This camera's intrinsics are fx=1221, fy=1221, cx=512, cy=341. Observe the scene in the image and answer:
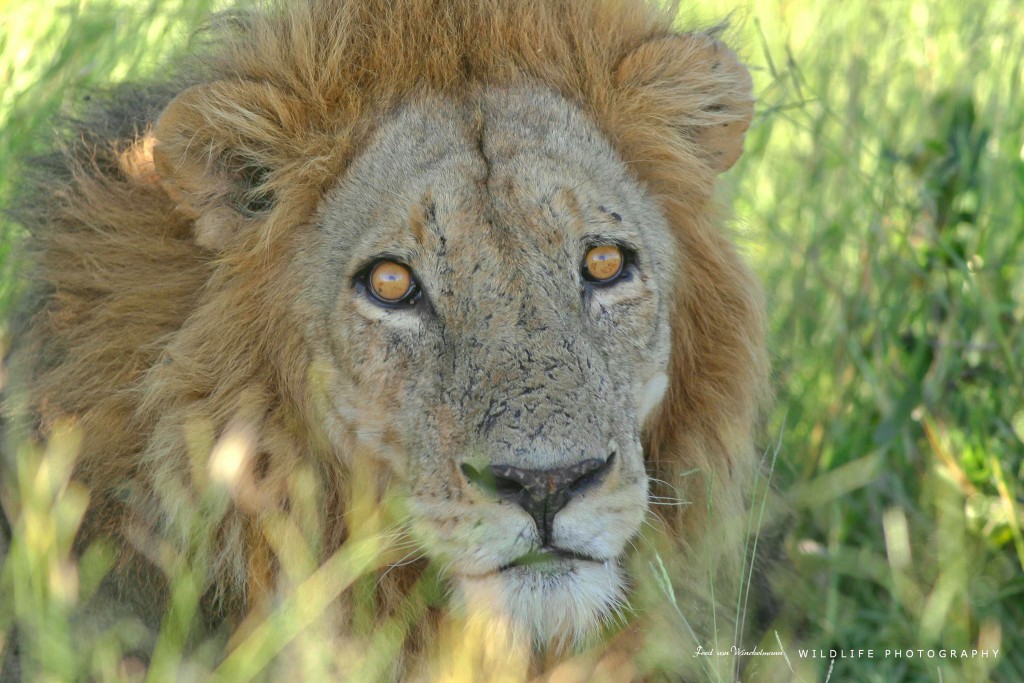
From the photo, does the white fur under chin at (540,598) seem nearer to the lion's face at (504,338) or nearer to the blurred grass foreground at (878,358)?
the lion's face at (504,338)

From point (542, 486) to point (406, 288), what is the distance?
0.70 m

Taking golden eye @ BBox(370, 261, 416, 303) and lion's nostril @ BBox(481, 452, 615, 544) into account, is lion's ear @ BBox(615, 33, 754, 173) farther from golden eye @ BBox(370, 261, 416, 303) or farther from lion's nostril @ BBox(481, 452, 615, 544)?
lion's nostril @ BBox(481, 452, 615, 544)

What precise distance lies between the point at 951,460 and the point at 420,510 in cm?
224

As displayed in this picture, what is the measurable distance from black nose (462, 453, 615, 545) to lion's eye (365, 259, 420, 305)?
571 mm

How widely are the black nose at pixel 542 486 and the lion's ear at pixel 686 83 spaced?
1.18 m

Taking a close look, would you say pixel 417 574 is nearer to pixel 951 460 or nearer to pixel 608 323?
pixel 608 323

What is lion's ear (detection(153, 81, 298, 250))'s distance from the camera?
10.0 feet

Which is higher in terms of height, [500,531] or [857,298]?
[857,298]

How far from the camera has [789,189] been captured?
572 centimetres

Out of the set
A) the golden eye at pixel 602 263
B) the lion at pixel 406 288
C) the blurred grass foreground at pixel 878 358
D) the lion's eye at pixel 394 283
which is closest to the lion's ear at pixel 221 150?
the lion at pixel 406 288

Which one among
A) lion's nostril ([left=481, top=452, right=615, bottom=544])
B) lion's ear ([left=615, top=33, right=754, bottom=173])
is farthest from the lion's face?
lion's ear ([left=615, top=33, right=754, bottom=173])

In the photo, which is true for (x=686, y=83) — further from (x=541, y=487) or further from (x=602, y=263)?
(x=541, y=487)

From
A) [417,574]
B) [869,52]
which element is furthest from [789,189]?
[417,574]

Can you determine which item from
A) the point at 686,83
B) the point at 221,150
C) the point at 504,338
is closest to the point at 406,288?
the point at 504,338
